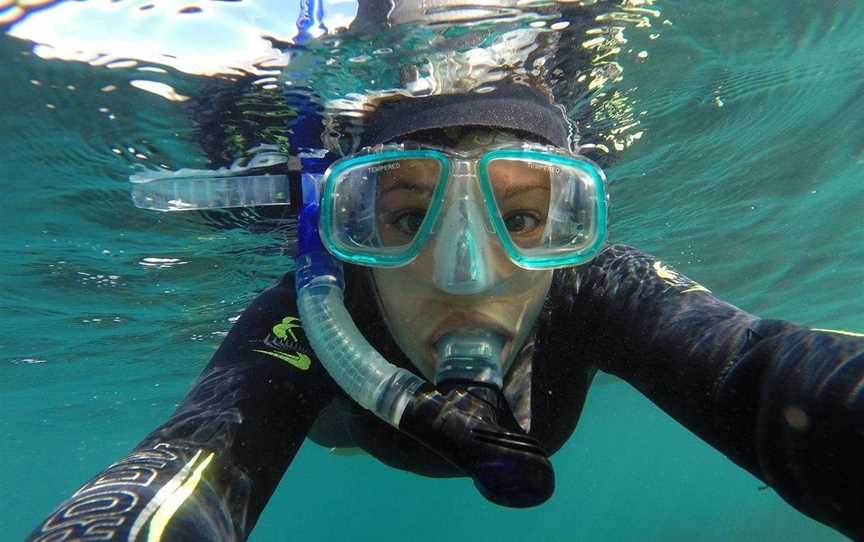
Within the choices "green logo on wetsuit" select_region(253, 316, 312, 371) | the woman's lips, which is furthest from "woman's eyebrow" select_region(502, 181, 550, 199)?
"green logo on wetsuit" select_region(253, 316, 312, 371)

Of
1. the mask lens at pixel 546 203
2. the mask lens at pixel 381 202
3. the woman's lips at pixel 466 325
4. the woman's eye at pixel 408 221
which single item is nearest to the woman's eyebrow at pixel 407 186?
the mask lens at pixel 381 202

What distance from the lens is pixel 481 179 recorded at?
3.22m

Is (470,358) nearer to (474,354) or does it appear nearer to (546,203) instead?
(474,354)

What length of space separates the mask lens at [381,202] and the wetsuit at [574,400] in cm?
71

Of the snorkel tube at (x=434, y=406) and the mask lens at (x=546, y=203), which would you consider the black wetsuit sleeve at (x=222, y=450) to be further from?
the mask lens at (x=546, y=203)

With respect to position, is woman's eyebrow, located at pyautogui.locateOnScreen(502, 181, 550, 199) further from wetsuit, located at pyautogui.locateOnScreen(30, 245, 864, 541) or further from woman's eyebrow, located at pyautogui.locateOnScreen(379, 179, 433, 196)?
wetsuit, located at pyautogui.locateOnScreen(30, 245, 864, 541)

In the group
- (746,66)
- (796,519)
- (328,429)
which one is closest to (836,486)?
(328,429)

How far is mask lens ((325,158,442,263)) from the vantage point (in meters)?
3.37

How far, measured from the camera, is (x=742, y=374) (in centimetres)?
250

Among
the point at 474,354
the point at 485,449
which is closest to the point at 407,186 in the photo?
the point at 474,354

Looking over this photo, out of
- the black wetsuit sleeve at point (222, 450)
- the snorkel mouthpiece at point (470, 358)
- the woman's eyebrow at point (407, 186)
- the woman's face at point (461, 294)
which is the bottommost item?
the black wetsuit sleeve at point (222, 450)

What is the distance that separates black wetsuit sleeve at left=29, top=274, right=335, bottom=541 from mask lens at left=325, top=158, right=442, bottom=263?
27.7 inches

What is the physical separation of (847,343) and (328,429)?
211 inches

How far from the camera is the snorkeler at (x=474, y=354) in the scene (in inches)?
86.4
